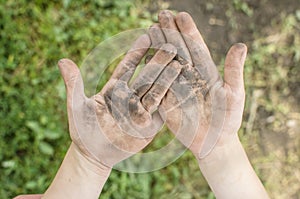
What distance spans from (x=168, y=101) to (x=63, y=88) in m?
0.87

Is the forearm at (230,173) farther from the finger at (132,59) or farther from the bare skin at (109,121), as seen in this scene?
the finger at (132,59)

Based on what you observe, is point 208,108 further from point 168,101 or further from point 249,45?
point 249,45

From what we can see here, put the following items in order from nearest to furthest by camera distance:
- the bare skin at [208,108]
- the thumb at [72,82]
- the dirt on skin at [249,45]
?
the thumb at [72,82] < the bare skin at [208,108] < the dirt on skin at [249,45]

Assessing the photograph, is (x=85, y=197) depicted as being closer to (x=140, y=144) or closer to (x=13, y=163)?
(x=140, y=144)

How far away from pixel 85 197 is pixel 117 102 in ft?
1.20

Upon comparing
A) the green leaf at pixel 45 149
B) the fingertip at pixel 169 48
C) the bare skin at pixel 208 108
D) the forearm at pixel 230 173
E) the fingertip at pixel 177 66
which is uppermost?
the fingertip at pixel 169 48

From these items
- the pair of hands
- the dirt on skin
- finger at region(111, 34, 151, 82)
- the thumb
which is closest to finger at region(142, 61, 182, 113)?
the pair of hands

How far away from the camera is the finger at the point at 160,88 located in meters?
1.65

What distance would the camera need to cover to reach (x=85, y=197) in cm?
163

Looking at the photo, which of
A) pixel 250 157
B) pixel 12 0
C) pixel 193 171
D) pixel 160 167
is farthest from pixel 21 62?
pixel 250 157

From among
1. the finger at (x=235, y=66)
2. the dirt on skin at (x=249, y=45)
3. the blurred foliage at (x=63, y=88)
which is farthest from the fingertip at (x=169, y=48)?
the dirt on skin at (x=249, y=45)

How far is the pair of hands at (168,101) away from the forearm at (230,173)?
0.14ft

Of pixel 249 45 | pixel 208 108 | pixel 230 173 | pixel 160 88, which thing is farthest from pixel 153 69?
pixel 249 45

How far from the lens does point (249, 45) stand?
8.55ft
